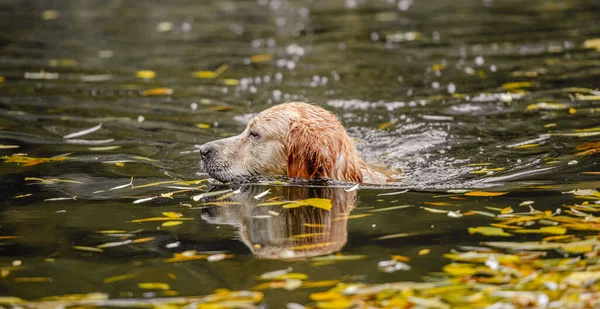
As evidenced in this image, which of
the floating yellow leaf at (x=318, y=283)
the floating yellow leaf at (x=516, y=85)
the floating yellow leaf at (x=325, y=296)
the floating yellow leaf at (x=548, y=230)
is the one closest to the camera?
the floating yellow leaf at (x=325, y=296)

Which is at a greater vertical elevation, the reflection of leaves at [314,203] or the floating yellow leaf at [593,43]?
the floating yellow leaf at [593,43]

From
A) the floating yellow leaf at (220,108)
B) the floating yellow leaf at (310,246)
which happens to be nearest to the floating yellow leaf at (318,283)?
the floating yellow leaf at (310,246)

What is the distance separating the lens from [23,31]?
21.0m

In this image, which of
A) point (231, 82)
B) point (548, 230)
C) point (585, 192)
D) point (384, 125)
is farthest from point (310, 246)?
point (231, 82)

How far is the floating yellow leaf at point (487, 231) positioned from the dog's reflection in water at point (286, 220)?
1.04m

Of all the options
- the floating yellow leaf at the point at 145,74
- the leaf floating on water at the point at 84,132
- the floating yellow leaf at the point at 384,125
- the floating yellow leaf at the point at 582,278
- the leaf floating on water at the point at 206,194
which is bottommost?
the floating yellow leaf at the point at 582,278

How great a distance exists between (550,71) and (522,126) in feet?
11.1

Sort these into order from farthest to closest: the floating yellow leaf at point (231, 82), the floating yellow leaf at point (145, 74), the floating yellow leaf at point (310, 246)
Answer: the floating yellow leaf at point (145, 74), the floating yellow leaf at point (231, 82), the floating yellow leaf at point (310, 246)

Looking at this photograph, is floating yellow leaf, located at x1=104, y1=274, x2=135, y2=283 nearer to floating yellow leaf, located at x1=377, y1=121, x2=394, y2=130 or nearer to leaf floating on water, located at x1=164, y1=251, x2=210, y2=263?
leaf floating on water, located at x1=164, y1=251, x2=210, y2=263

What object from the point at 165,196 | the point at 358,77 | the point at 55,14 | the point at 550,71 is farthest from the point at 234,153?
the point at 55,14

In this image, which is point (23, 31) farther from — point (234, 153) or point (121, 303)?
point (121, 303)

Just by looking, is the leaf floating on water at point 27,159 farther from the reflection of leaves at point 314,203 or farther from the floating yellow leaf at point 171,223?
the reflection of leaves at point 314,203

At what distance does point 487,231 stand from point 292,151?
8.96ft

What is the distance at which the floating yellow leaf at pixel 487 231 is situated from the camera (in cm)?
645
